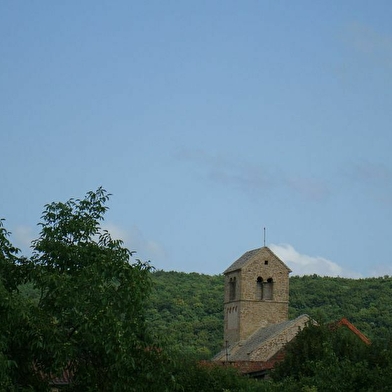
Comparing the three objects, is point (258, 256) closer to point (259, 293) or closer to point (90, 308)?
point (259, 293)

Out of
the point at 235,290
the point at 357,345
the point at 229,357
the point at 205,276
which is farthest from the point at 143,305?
the point at 205,276

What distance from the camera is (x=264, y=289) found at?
225 ft

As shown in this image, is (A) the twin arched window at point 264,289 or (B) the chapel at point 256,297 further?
(A) the twin arched window at point 264,289

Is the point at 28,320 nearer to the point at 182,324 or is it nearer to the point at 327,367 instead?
the point at 327,367

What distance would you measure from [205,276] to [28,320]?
301 feet

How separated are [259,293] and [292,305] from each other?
81.3ft

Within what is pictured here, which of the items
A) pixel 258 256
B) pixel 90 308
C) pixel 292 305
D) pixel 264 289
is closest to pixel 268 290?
pixel 264 289

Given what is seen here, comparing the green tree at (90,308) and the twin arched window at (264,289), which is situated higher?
the twin arched window at (264,289)

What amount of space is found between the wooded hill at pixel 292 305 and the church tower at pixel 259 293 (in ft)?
34.3

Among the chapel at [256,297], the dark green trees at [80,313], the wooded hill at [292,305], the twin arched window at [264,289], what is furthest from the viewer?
the wooded hill at [292,305]

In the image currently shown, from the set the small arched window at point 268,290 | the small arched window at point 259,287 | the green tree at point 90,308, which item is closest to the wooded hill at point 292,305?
the small arched window at point 268,290

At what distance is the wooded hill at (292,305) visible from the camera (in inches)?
3317

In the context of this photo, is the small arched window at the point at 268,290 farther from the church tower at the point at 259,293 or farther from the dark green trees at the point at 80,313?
the dark green trees at the point at 80,313

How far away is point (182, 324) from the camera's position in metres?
89.7
